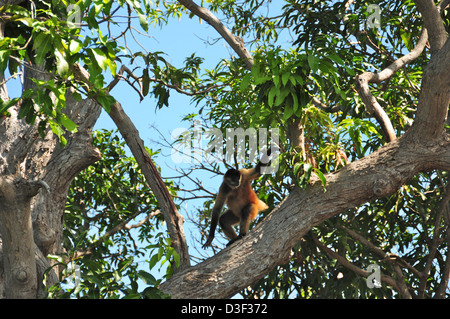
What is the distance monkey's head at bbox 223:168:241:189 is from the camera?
21.2 feet

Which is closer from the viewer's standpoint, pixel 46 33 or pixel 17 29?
pixel 46 33

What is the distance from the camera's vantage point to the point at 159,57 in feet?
18.5

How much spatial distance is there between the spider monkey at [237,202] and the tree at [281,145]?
0.42 meters

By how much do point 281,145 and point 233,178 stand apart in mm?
720

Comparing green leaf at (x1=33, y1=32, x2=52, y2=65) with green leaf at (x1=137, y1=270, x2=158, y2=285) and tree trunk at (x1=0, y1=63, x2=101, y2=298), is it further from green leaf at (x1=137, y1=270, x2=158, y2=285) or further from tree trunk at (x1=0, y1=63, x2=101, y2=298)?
green leaf at (x1=137, y1=270, x2=158, y2=285)

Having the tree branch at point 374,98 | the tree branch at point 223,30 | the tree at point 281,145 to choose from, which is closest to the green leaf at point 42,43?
the tree at point 281,145

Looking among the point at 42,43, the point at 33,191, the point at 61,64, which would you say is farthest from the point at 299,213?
the point at 42,43

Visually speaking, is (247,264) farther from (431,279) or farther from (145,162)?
(431,279)

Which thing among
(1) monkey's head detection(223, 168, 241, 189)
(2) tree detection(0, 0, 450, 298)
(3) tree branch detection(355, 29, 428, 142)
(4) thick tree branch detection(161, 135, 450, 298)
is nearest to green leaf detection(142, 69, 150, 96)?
(2) tree detection(0, 0, 450, 298)

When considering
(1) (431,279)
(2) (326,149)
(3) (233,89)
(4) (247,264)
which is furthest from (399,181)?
(1) (431,279)

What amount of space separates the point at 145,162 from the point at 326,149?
184 centimetres

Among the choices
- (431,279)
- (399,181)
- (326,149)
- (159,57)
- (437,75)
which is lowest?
(431,279)

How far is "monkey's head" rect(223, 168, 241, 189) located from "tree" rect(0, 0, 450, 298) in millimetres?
575

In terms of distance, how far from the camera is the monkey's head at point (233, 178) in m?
6.46
